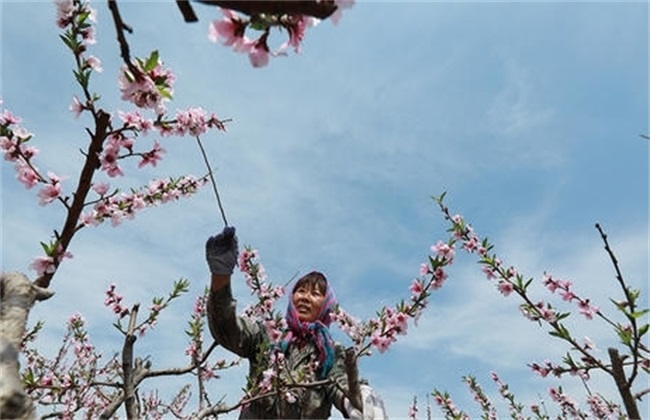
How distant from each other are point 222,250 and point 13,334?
2.02 metres

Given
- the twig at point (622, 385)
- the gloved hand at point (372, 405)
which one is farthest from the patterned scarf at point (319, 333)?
the twig at point (622, 385)

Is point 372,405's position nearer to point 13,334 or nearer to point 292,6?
point 13,334

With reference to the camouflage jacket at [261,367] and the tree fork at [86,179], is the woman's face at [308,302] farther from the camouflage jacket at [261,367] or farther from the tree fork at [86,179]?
the tree fork at [86,179]

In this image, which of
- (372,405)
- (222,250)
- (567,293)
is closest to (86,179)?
(222,250)

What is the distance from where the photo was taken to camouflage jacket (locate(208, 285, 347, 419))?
3.66 metres

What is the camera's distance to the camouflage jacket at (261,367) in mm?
3662

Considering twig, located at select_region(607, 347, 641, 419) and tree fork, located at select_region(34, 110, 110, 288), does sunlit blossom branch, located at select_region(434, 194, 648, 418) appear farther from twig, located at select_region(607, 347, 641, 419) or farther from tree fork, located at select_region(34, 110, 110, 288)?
tree fork, located at select_region(34, 110, 110, 288)

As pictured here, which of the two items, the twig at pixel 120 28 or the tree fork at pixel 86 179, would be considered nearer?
the twig at pixel 120 28

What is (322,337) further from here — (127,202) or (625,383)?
(625,383)

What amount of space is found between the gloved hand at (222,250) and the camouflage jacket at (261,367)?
25 centimetres

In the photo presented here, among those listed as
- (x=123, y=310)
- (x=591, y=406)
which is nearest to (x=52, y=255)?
(x=123, y=310)

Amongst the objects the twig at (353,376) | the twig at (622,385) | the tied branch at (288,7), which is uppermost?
the tied branch at (288,7)

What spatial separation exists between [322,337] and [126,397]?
1502 millimetres

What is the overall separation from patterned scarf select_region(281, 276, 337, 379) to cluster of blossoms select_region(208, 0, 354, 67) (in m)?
2.88
